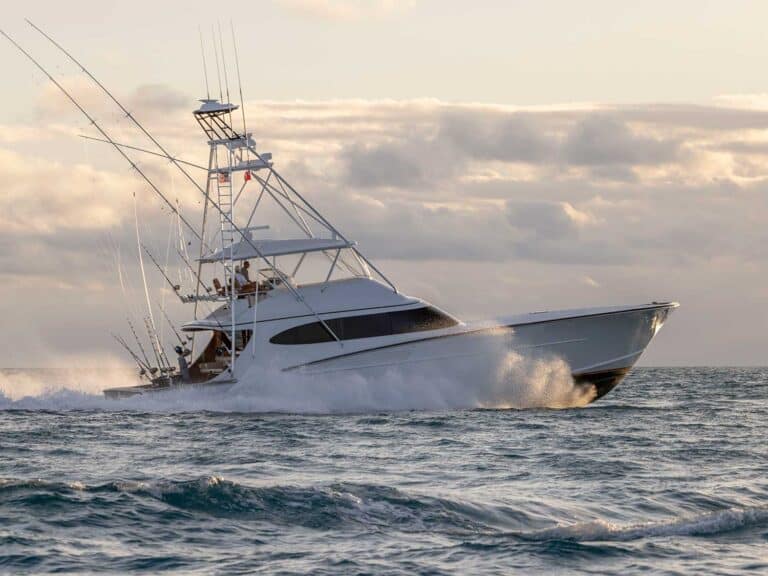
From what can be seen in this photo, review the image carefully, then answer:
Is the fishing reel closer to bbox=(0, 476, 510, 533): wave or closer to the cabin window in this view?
the cabin window

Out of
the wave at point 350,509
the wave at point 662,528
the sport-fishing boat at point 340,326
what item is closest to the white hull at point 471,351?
the sport-fishing boat at point 340,326

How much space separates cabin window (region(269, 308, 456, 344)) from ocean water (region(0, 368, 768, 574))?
3.28m

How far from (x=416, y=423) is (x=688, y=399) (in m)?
15.5

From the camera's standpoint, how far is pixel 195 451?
732 inches

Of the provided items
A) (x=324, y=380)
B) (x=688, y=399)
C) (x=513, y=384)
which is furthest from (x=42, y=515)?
(x=688, y=399)

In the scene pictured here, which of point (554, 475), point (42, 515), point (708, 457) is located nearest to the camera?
point (42, 515)

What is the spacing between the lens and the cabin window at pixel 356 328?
26641 mm

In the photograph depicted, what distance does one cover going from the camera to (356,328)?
26.7 metres

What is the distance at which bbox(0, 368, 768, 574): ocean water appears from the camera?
432 inches

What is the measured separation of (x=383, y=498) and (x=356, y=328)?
13.2m

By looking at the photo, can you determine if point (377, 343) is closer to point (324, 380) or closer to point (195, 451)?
point (324, 380)

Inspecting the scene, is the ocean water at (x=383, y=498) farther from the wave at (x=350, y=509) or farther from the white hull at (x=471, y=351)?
the white hull at (x=471, y=351)

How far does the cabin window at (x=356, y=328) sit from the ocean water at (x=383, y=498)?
328 centimetres

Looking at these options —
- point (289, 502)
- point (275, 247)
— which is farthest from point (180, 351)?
point (289, 502)
